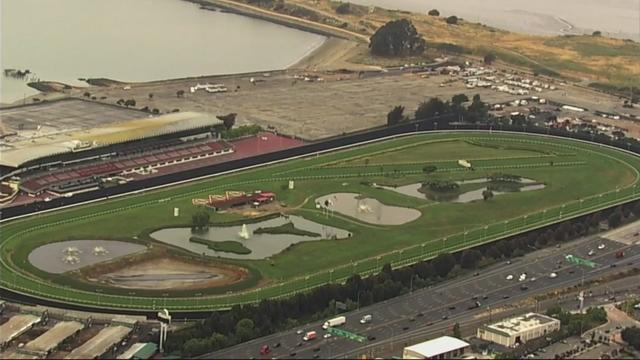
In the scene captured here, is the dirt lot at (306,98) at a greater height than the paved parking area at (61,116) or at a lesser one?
greater

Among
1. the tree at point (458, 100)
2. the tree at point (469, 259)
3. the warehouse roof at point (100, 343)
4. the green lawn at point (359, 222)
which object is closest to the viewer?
the warehouse roof at point (100, 343)

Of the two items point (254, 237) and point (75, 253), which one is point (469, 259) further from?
point (75, 253)

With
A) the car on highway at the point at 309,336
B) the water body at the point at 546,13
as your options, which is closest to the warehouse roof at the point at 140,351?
the car on highway at the point at 309,336

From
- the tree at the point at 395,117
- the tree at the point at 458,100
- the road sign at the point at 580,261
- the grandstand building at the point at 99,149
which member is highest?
the tree at the point at 458,100

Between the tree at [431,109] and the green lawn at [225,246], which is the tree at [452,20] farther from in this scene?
the green lawn at [225,246]

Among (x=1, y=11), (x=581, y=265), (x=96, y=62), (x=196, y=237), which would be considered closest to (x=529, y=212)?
(x=581, y=265)

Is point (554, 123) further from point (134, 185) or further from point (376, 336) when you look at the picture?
point (376, 336)

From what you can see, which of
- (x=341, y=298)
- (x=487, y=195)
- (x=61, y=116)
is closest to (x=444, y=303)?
(x=341, y=298)

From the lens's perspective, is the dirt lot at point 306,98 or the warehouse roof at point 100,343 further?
the dirt lot at point 306,98
